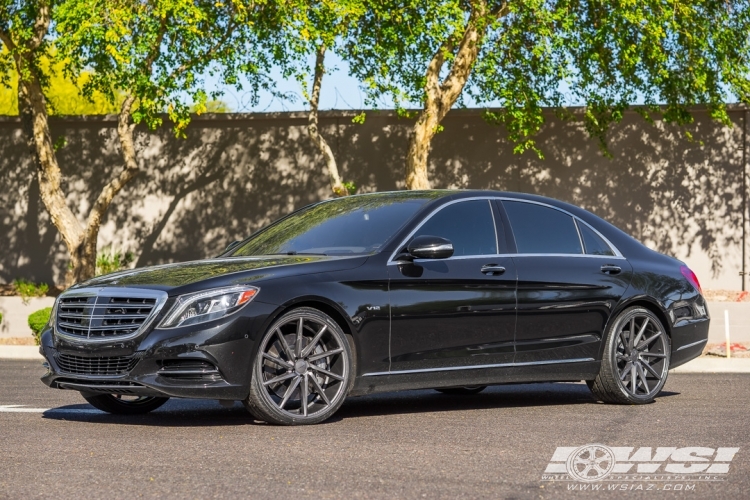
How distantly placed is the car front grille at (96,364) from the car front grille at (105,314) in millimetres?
137

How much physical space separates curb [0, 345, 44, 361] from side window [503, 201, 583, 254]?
9.11m

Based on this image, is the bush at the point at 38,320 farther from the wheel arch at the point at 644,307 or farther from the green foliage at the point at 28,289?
Result: the wheel arch at the point at 644,307

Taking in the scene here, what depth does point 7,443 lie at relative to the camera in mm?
7492

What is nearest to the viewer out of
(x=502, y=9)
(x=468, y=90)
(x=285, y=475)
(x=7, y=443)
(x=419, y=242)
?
(x=285, y=475)

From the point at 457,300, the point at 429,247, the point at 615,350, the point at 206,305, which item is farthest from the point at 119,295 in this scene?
the point at 615,350

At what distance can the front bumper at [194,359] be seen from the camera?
25.7 ft

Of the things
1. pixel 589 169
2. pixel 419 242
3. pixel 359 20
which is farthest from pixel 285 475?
pixel 589 169

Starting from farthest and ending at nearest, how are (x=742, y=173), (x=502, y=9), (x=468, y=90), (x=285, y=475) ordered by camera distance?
1. (x=742, y=173)
2. (x=468, y=90)
3. (x=502, y=9)
4. (x=285, y=475)

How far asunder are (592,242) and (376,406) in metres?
2.20

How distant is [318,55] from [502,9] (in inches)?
121

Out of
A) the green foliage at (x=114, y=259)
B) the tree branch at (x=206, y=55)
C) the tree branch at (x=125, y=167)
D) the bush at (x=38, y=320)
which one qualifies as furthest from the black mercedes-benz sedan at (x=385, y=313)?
the green foliage at (x=114, y=259)

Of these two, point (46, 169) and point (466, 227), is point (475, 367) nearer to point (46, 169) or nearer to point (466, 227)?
point (466, 227)

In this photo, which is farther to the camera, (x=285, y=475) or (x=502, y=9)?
(x=502, y=9)

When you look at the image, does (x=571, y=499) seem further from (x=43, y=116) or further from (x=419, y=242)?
(x=43, y=116)
